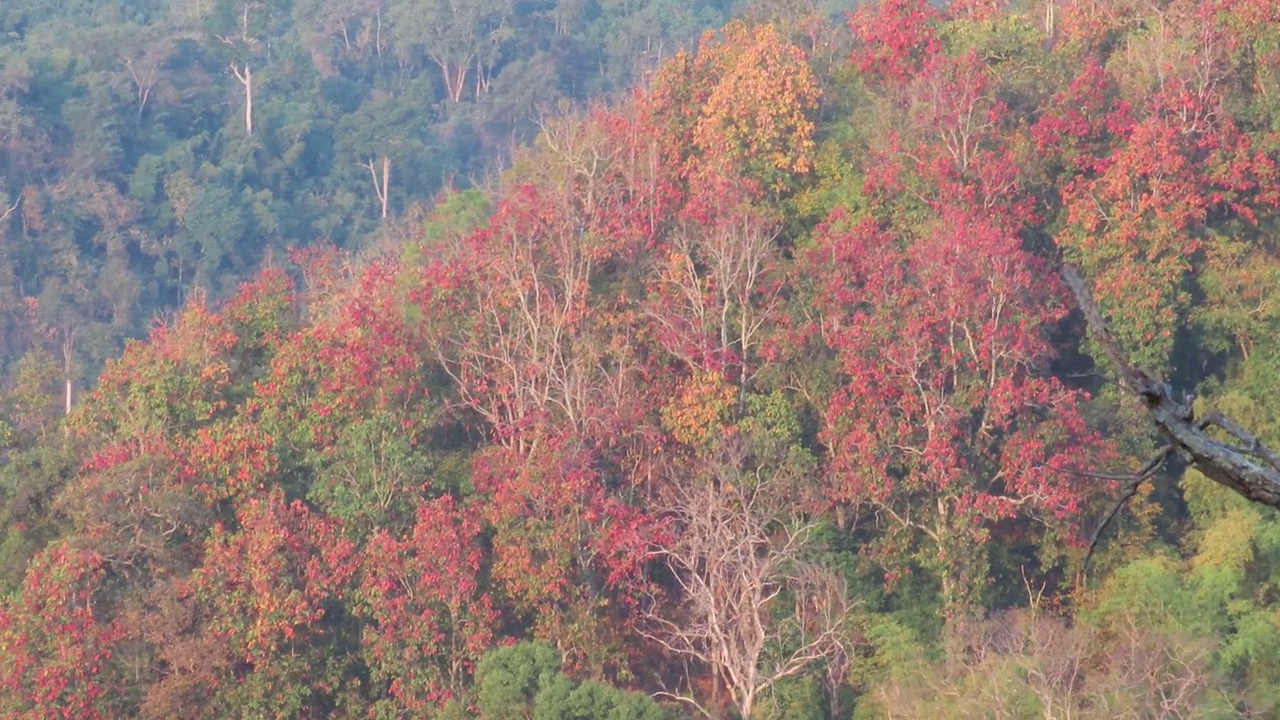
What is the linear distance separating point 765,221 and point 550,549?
4.54 m

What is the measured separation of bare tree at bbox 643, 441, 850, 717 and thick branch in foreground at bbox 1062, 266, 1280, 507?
37.3 ft

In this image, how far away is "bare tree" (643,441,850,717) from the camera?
15.5 m

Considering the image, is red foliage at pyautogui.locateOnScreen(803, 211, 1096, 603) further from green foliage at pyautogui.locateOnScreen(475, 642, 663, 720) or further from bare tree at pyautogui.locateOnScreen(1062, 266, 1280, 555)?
bare tree at pyautogui.locateOnScreen(1062, 266, 1280, 555)

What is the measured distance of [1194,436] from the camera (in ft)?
12.5

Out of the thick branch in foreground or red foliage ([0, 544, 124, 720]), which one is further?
red foliage ([0, 544, 124, 720])

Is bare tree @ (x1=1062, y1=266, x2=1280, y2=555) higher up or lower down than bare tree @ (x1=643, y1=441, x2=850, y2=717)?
higher up

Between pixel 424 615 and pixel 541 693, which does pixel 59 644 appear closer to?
pixel 424 615

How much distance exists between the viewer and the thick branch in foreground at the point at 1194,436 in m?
3.73

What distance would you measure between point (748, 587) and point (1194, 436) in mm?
11857

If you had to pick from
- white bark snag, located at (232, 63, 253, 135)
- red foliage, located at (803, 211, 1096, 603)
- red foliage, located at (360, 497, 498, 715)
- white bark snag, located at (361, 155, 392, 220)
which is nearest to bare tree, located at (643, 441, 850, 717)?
→ red foliage, located at (803, 211, 1096, 603)

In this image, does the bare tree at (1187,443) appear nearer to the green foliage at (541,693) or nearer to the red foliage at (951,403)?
the green foliage at (541,693)

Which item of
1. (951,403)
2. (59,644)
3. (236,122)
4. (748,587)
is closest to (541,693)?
(748,587)

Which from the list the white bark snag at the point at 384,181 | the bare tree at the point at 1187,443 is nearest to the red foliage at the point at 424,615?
the bare tree at the point at 1187,443

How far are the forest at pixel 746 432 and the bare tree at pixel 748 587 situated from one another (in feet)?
0.19
